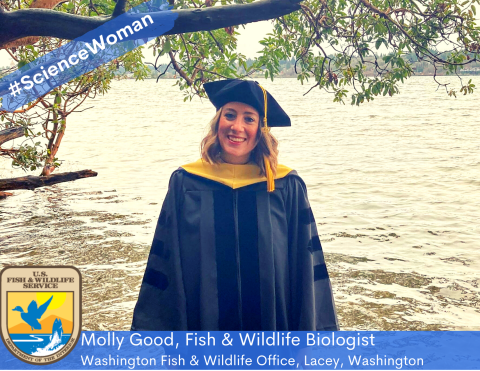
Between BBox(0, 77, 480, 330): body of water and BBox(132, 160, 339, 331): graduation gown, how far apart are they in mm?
576

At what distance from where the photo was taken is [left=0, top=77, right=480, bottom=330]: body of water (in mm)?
7297

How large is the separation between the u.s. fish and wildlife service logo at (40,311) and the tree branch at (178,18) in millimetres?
1660

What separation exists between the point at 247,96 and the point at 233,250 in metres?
0.88

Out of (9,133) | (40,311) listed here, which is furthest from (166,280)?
(9,133)

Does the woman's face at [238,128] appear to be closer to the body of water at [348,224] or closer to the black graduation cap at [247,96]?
the black graduation cap at [247,96]

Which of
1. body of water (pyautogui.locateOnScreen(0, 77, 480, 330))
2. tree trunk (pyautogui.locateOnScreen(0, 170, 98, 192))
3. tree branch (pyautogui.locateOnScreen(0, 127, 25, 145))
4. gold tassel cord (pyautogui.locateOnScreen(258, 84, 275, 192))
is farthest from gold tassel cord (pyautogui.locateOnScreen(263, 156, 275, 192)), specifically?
tree branch (pyautogui.locateOnScreen(0, 127, 25, 145))

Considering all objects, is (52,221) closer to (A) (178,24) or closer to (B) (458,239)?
(B) (458,239)

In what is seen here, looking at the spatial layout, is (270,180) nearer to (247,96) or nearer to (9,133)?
(247,96)

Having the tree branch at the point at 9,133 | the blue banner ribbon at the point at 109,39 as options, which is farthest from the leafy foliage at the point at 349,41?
the tree branch at the point at 9,133

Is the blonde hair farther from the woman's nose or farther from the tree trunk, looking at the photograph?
the tree trunk

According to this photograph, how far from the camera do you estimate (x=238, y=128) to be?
3.16 metres

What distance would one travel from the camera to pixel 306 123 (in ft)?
138

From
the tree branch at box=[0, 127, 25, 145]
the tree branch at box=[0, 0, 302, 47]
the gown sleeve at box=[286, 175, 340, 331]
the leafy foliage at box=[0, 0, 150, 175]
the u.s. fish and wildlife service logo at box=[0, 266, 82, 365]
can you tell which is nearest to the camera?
the gown sleeve at box=[286, 175, 340, 331]

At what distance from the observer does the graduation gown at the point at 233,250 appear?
3.25m
